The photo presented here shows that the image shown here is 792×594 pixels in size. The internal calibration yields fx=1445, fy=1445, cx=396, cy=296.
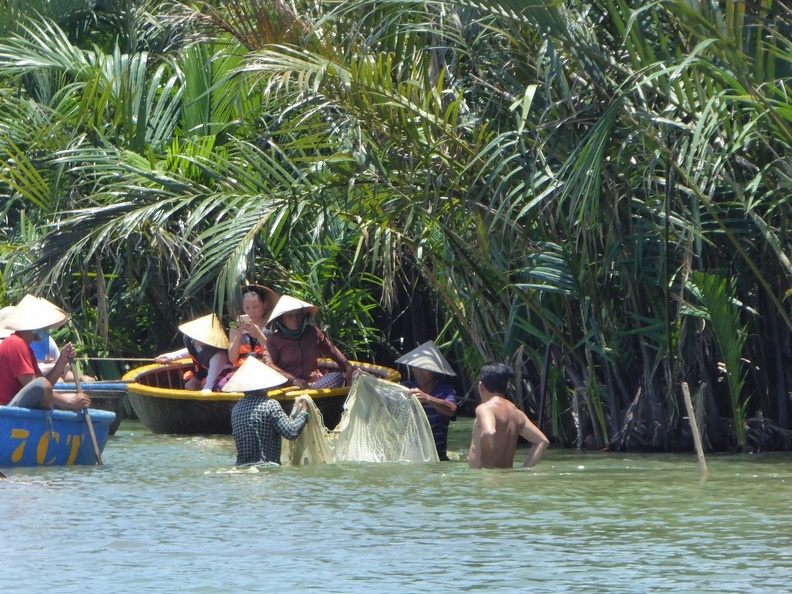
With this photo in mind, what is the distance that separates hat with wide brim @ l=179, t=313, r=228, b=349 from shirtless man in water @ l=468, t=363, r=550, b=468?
156 inches

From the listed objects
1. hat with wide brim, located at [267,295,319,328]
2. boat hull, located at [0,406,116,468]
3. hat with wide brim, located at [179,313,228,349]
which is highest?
hat with wide brim, located at [267,295,319,328]

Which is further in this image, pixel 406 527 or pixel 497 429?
pixel 497 429

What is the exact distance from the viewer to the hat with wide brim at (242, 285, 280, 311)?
497 inches

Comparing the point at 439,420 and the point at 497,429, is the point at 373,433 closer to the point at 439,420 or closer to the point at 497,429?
the point at 439,420

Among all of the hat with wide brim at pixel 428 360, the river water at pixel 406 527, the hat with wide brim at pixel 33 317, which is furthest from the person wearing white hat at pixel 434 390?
the hat with wide brim at pixel 33 317

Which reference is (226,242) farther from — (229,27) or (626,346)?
(626,346)

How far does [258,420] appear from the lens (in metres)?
9.61

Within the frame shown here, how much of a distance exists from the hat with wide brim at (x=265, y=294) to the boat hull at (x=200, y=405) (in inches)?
35.1

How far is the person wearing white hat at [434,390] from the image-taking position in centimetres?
1000

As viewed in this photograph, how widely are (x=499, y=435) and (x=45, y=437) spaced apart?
313 cm

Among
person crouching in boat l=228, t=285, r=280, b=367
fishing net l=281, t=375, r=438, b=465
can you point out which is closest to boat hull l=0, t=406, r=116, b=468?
fishing net l=281, t=375, r=438, b=465

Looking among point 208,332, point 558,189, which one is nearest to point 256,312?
point 208,332

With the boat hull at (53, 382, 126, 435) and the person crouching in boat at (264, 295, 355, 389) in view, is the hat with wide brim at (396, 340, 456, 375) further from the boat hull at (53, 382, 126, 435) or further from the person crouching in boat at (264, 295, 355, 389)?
the boat hull at (53, 382, 126, 435)

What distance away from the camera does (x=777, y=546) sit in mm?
6449
